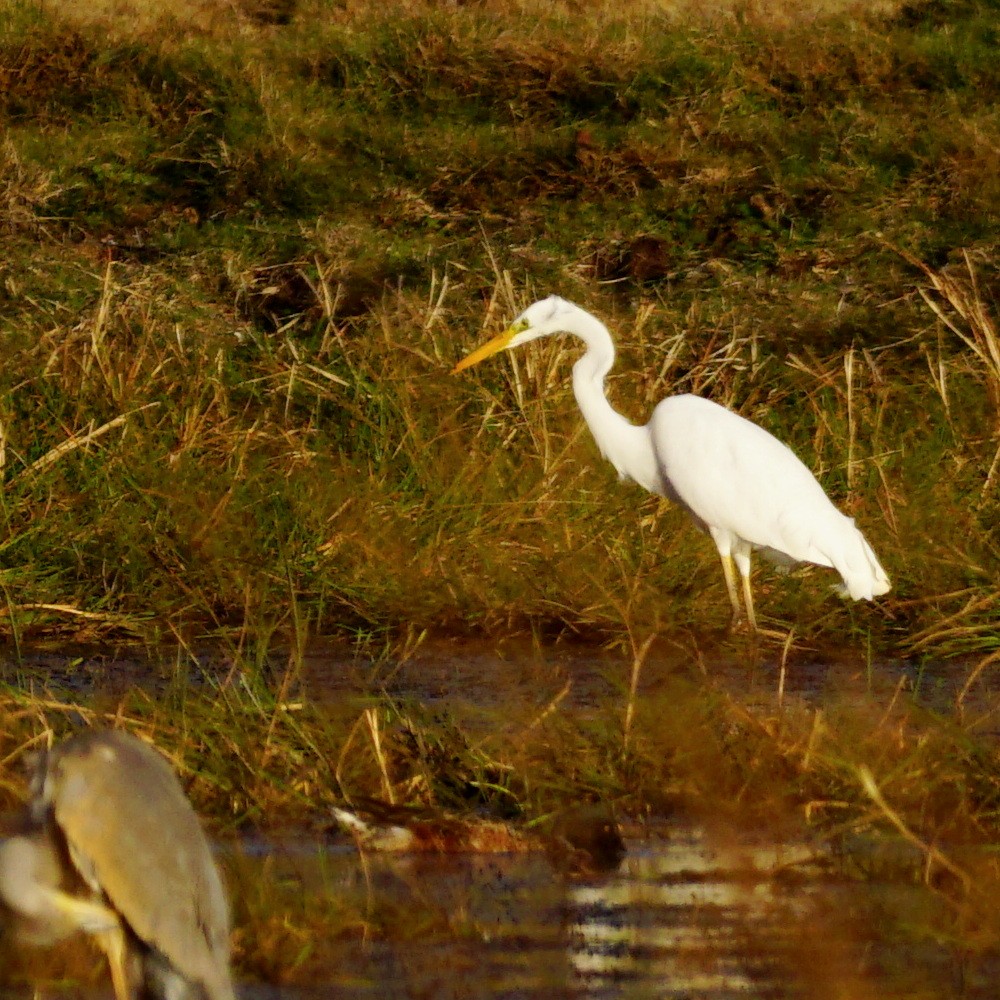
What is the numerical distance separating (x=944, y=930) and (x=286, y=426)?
4.36 m

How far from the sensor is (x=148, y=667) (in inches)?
237

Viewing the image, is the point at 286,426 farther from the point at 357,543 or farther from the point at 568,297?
the point at 568,297

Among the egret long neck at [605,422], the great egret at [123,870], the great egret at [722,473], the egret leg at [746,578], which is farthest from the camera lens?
the egret long neck at [605,422]

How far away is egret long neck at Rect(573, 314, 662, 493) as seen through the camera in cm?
696

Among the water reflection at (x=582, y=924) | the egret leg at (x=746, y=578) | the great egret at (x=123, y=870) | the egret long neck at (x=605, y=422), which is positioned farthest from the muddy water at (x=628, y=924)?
the egret long neck at (x=605, y=422)

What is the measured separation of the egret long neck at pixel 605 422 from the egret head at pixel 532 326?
0.07 meters

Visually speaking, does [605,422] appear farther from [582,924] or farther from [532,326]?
[582,924]

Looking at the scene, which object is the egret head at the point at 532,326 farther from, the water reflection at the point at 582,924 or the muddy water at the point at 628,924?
the water reflection at the point at 582,924

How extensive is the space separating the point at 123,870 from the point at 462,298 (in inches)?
284

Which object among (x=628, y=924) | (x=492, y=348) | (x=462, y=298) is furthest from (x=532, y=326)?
(x=628, y=924)

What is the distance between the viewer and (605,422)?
22.8ft

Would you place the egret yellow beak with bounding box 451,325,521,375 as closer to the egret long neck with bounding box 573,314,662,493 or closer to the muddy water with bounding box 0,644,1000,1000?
the egret long neck with bounding box 573,314,662,493

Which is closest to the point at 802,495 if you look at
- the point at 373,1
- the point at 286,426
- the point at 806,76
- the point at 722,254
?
the point at 286,426

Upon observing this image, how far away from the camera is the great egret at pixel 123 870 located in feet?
8.21
